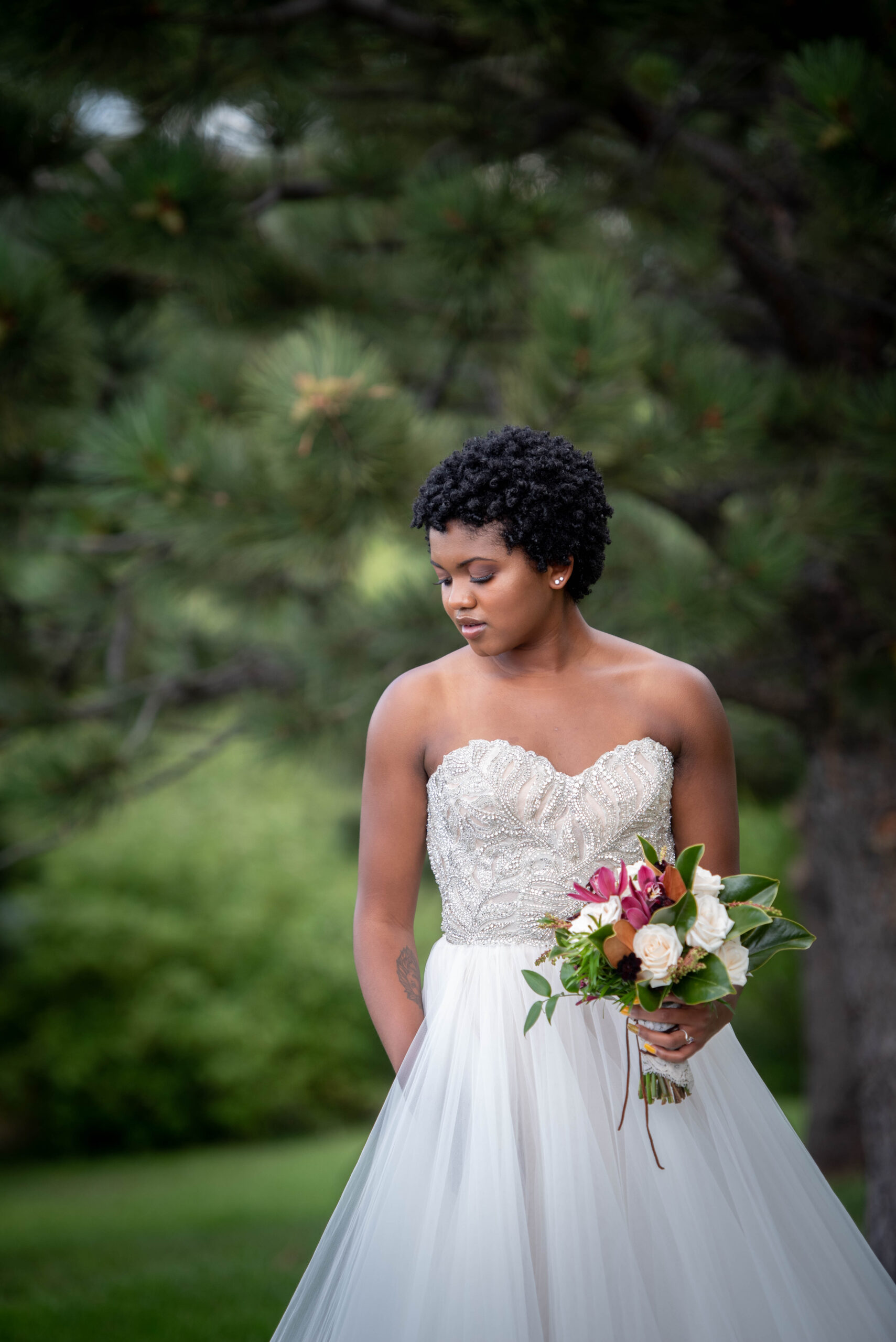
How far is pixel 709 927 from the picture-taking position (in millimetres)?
1801

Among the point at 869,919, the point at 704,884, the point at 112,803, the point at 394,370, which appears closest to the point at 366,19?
the point at 394,370

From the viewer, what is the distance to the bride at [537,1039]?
6.13 feet

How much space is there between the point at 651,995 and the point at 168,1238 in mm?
6366

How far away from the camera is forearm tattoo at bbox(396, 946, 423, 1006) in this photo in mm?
2217

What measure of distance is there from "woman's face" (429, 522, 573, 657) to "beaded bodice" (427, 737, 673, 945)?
0.21 metres

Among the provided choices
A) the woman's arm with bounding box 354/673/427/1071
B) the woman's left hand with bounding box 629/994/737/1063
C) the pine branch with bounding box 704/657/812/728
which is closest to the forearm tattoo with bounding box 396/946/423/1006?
the woman's arm with bounding box 354/673/427/1071

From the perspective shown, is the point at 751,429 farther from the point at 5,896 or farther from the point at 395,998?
the point at 5,896

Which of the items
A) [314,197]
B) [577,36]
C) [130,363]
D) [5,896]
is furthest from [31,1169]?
[577,36]

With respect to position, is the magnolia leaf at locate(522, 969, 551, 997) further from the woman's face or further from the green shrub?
the green shrub

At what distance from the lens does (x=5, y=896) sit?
932cm

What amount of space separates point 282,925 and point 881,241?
945 centimetres

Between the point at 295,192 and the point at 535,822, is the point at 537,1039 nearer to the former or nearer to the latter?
the point at 535,822

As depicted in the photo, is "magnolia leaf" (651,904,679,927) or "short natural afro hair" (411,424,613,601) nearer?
"magnolia leaf" (651,904,679,927)

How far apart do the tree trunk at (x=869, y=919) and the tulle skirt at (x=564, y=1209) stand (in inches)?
82.8
